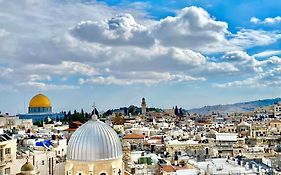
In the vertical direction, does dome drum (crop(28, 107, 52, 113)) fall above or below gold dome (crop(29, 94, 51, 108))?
below

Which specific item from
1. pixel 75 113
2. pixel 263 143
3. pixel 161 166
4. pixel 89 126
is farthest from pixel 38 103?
pixel 89 126

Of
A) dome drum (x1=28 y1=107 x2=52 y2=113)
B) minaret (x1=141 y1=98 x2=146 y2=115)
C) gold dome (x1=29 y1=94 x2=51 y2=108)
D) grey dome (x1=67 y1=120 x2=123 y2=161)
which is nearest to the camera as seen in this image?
grey dome (x1=67 y1=120 x2=123 y2=161)

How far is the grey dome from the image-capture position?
16.8m

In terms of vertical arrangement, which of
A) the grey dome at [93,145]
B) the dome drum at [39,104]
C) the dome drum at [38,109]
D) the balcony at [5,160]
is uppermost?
the dome drum at [39,104]

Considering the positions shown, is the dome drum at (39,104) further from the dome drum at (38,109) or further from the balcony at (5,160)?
the balcony at (5,160)

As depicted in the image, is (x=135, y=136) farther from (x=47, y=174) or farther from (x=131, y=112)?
(x=131, y=112)

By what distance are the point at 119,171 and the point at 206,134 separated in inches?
1785

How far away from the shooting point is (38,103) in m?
75.2

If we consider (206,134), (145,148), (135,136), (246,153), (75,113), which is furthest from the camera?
(75,113)

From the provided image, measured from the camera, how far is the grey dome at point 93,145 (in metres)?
16.8

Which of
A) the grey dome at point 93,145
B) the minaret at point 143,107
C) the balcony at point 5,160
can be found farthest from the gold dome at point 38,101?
the grey dome at point 93,145


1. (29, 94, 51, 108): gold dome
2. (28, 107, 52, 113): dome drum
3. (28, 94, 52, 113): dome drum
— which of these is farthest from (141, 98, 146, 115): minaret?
(29, 94, 51, 108): gold dome

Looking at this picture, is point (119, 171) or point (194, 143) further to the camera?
point (194, 143)

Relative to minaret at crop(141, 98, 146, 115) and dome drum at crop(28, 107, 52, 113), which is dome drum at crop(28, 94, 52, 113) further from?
minaret at crop(141, 98, 146, 115)
